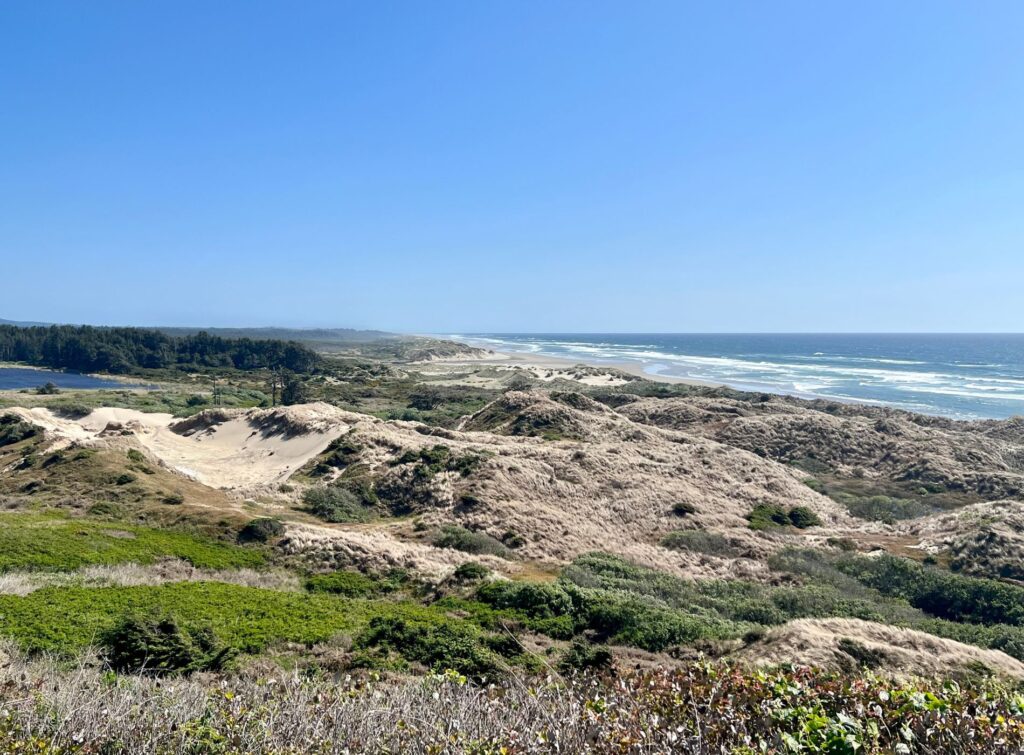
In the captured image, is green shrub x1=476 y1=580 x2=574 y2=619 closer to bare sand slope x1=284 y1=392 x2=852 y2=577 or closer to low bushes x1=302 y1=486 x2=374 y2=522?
→ bare sand slope x1=284 y1=392 x2=852 y2=577

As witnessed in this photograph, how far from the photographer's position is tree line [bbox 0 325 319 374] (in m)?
93.4

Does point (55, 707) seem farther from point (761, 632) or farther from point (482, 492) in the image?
point (482, 492)

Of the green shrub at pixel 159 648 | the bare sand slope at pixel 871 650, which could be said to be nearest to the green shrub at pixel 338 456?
the green shrub at pixel 159 648

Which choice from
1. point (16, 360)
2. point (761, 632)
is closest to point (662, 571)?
point (761, 632)

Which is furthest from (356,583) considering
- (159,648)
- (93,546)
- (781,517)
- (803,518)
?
(803,518)

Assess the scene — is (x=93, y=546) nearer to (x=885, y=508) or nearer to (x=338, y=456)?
(x=338, y=456)

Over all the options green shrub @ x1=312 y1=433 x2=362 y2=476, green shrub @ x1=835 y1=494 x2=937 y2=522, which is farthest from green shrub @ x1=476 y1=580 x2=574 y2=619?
green shrub @ x1=835 y1=494 x2=937 y2=522

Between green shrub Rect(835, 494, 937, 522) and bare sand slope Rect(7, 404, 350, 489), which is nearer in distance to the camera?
green shrub Rect(835, 494, 937, 522)

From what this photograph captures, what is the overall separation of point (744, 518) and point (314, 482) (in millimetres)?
20838

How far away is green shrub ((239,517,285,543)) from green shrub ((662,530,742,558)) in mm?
14619

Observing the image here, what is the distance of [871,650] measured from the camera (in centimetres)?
1002

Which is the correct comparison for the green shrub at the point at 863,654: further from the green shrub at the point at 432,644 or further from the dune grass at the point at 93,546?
the dune grass at the point at 93,546

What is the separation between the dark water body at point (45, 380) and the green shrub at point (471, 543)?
70.8 meters

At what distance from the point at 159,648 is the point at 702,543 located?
18.9 meters
